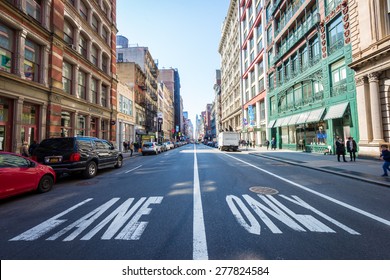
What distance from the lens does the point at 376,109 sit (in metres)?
14.0

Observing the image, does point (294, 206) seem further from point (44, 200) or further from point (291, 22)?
point (291, 22)

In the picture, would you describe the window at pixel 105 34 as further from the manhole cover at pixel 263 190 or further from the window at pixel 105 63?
the manhole cover at pixel 263 190

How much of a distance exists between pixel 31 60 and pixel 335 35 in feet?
85.4

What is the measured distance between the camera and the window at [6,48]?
39.1ft

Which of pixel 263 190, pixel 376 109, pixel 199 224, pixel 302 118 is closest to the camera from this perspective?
pixel 199 224

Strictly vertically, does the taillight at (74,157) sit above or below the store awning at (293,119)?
below

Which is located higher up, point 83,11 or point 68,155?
point 83,11

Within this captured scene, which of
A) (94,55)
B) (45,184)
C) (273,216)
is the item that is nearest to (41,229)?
(45,184)

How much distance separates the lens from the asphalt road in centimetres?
289

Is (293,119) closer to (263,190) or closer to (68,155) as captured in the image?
(263,190)

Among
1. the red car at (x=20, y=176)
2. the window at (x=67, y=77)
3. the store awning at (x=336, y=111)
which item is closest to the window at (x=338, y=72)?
the store awning at (x=336, y=111)

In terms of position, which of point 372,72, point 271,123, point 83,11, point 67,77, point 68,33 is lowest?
point 271,123

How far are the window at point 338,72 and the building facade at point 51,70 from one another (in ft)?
80.6

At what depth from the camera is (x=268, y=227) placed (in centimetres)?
371
